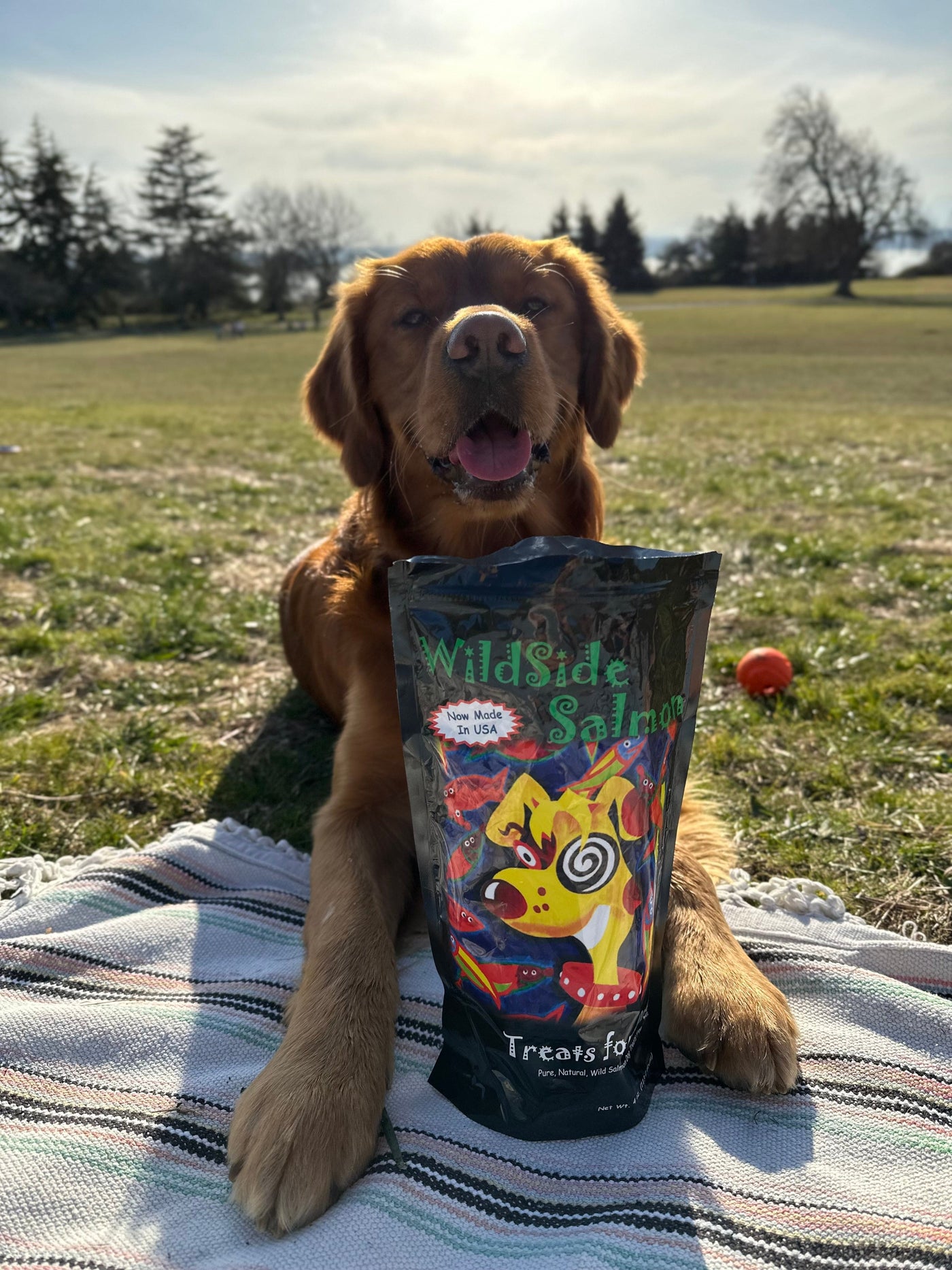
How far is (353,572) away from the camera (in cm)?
279

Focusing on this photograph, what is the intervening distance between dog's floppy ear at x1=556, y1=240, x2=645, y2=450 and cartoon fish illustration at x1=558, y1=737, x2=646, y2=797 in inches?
67.2

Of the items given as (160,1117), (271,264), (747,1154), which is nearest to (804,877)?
(747,1154)

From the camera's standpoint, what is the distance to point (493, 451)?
2.61 m

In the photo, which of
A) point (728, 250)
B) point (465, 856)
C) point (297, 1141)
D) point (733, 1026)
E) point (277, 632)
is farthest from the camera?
point (728, 250)

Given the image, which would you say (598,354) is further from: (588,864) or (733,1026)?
(733,1026)

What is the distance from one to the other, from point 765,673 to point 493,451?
1.70 metres

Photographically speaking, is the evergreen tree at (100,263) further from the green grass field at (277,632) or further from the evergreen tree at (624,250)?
the green grass field at (277,632)

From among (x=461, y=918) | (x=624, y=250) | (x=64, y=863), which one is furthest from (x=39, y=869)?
(x=624, y=250)

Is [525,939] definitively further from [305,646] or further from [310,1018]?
[305,646]

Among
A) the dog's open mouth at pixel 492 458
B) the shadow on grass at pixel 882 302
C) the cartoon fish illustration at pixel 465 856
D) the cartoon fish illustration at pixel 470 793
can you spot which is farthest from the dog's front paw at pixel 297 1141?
the shadow on grass at pixel 882 302

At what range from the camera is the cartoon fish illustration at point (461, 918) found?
163 cm

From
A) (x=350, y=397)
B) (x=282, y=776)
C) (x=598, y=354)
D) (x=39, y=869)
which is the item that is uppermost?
(x=598, y=354)

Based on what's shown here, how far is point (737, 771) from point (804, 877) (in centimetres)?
64

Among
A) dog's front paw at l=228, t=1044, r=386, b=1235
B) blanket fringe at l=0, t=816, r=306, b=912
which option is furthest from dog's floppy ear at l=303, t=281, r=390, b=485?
dog's front paw at l=228, t=1044, r=386, b=1235
